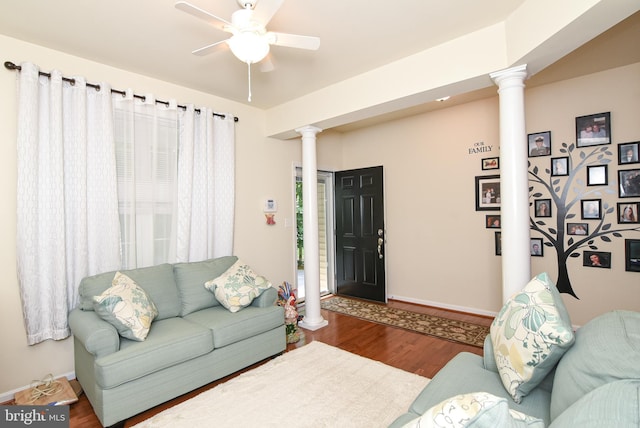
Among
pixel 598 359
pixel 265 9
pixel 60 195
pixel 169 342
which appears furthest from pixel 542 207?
pixel 60 195

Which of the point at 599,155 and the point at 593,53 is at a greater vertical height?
the point at 593,53

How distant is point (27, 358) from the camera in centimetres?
253

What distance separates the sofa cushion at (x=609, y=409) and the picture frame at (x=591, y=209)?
321cm

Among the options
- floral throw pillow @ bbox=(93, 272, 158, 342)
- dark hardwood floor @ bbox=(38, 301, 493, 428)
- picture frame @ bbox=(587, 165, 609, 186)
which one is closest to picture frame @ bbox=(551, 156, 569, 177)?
picture frame @ bbox=(587, 165, 609, 186)

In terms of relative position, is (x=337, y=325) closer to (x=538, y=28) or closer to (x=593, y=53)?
(x=538, y=28)

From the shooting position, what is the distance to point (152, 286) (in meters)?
2.77

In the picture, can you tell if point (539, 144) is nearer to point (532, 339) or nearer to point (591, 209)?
point (591, 209)

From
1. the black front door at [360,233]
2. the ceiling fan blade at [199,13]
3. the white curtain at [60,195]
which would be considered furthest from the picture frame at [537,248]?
the white curtain at [60,195]

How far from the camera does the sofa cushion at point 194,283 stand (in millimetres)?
2916

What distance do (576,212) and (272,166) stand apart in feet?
11.5

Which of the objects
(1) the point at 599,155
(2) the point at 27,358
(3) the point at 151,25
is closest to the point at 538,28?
(1) the point at 599,155

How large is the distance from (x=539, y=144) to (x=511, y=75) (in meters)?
1.71

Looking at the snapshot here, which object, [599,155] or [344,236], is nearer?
[599,155]

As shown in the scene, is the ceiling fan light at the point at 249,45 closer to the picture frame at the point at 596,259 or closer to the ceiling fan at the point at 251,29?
the ceiling fan at the point at 251,29
